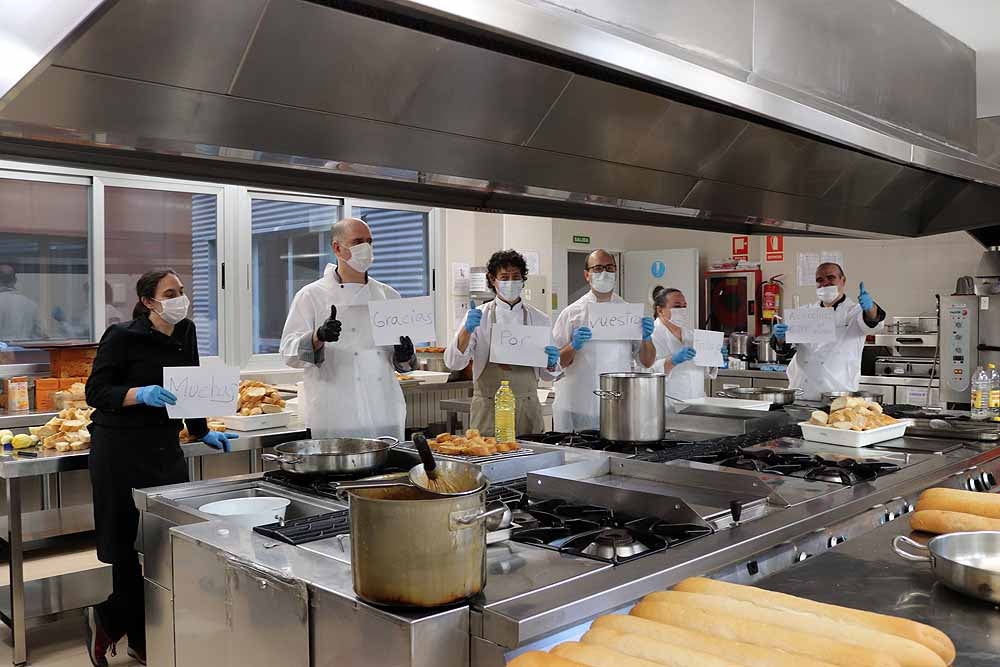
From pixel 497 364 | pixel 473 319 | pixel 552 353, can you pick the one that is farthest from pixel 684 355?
pixel 473 319

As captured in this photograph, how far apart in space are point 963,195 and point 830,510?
3.44 m

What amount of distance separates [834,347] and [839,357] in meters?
0.07

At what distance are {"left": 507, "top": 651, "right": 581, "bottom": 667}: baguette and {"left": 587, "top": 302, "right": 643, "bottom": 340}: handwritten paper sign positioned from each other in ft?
10.7

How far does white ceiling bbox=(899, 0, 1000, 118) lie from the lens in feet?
11.2

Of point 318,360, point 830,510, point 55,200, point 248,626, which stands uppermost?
point 55,200

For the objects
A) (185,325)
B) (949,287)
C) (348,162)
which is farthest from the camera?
(949,287)

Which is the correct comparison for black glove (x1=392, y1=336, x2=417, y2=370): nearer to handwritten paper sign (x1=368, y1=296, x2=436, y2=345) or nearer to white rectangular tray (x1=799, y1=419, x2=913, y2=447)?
handwritten paper sign (x1=368, y1=296, x2=436, y2=345)

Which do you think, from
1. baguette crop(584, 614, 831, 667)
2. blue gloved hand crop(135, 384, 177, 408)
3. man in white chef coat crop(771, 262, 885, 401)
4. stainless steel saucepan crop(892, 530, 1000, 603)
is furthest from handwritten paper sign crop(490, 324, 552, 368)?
baguette crop(584, 614, 831, 667)

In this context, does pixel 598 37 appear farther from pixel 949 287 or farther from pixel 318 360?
pixel 949 287

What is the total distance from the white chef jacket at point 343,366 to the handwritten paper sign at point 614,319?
115cm

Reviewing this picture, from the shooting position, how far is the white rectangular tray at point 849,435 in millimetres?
3162

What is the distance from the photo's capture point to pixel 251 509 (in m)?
2.33

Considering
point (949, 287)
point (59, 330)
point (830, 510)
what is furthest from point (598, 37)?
point (949, 287)

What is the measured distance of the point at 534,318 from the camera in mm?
4574
